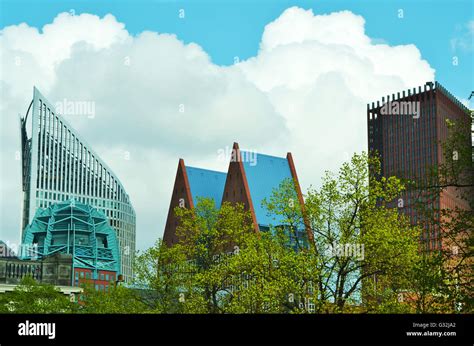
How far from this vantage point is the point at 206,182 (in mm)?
152625

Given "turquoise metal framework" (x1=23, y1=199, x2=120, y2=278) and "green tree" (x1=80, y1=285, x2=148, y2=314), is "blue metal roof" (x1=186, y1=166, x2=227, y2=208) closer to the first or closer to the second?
"turquoise metal framework" (x1=23, y1=199, x2=120, y2=278)

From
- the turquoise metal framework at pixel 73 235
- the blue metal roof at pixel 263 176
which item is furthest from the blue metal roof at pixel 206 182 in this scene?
the turquoise metal framework at pixel 73 235

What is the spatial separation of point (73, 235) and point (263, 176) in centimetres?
5383

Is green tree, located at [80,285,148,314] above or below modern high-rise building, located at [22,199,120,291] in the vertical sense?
below

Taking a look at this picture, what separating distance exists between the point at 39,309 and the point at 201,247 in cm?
1930

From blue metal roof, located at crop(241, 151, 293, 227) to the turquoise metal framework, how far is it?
51.4 m

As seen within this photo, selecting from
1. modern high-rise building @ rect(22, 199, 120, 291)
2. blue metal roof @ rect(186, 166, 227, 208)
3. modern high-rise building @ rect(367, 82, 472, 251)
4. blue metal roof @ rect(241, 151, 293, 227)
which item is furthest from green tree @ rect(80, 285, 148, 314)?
modern high-rise building @ rect(367, 82, 472, 251)

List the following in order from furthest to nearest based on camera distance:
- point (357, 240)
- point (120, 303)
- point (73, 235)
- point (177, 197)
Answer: point (73, 235) → point (177, 197) → point (120, 303) → point (357, 240)

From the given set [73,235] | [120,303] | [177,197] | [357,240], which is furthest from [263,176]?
[357,240]

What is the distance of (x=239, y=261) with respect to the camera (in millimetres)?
48812

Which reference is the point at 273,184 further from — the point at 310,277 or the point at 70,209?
the point at 310,277

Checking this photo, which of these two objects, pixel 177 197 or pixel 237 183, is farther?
pixel 177 197

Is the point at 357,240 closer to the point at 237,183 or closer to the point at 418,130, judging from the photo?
the point at 237,183

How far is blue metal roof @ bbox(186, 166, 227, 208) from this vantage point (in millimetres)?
149750
